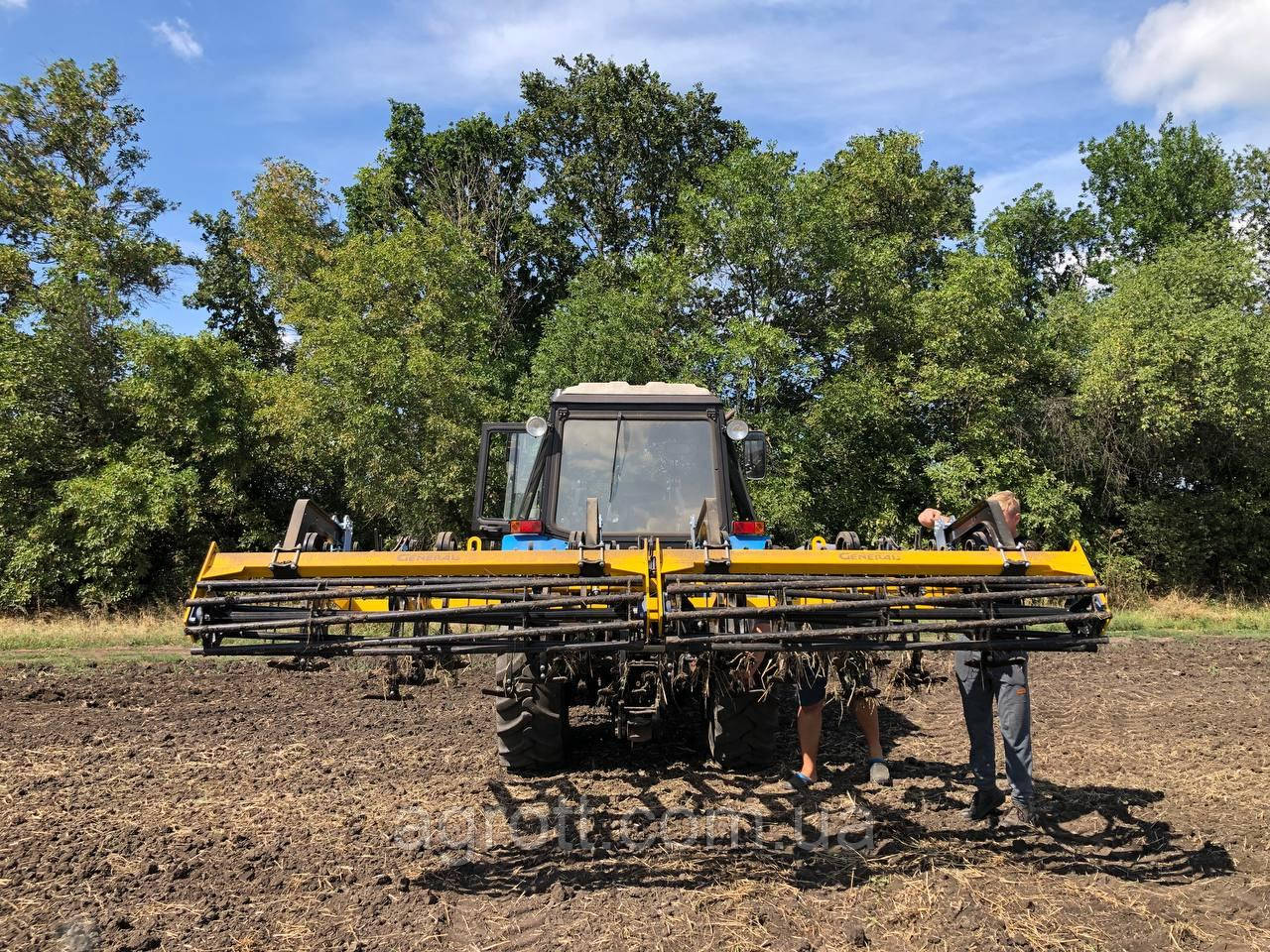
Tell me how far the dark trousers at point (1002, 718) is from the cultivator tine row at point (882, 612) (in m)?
0.58

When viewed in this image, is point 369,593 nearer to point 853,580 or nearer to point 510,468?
point 853,580

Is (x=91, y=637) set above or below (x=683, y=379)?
below

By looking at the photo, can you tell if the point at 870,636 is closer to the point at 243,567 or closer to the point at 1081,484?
the point at 243,567

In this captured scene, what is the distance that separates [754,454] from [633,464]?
90 centimetres

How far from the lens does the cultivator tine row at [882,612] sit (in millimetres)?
3957

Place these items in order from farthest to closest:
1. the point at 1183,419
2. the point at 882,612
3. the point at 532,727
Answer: the point at 1183,419, the point at 532,727, the point at 882,612

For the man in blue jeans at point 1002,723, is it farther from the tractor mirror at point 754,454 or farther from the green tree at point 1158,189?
the green tree at point 1158,189

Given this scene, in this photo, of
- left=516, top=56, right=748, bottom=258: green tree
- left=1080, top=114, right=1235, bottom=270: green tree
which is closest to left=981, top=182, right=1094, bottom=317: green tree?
left=1080, top=114, right=1235, bottom=270: green tree

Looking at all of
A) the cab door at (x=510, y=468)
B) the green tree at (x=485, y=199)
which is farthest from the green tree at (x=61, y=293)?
the cab door at (x=510, y=468)

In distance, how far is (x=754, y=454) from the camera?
253 inches

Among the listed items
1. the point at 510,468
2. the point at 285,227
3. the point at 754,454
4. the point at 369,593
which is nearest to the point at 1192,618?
the point at 754,454

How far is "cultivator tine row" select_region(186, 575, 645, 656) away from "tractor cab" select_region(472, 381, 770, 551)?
1.83 meters

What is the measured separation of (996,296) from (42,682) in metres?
17.2

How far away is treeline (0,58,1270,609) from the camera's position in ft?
55.3
